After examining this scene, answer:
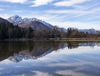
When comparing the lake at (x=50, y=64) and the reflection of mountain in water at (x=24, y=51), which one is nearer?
the lake at (x=50, y=64)

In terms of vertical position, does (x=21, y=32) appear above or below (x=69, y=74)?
above

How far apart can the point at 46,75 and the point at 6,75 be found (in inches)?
147

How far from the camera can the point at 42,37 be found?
12512 centimetres

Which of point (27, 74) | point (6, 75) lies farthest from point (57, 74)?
point (6, 75)

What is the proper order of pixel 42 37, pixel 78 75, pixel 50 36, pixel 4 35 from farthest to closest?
1. pixel 50 36
2. pixel 42 37
3. pixel 4 35
4. pixel 78 75

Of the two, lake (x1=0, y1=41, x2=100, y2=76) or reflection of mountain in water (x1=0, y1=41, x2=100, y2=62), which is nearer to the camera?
lake (x1=0, y1=41, x2=100, y2=76)

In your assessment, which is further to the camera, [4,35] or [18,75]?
[4,35]

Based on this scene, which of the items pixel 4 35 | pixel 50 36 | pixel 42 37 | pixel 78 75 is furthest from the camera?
pixel 50 36

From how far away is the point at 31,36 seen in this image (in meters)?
125

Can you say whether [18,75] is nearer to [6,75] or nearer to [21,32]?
[6,75]

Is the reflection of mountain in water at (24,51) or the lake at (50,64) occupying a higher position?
the reflection of mountain in water at (24,51)

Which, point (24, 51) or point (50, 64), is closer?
point (50, 64)

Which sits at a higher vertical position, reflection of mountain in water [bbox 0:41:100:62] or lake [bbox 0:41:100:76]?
reflection of mountain in water [bbox 0:41:100:62]

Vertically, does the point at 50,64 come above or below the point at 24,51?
below
